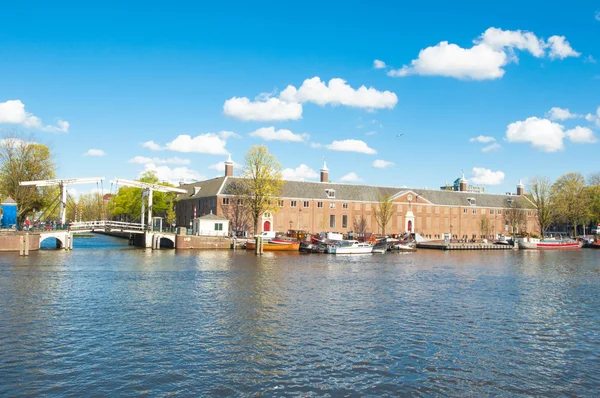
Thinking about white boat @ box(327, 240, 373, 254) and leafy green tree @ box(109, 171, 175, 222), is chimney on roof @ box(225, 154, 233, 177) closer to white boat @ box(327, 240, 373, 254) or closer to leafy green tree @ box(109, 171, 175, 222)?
leafy green tree @ box(109, 171, 175, 222)

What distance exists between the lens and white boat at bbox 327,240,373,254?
7425 centimetres

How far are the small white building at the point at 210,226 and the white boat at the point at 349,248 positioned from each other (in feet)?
57.5

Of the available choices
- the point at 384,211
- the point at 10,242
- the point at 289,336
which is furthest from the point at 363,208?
the point at 289,336

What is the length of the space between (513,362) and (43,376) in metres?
17.7

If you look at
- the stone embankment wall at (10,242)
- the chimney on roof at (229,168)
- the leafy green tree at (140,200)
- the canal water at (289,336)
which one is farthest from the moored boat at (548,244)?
A: the stone embankment wall at (10,242)

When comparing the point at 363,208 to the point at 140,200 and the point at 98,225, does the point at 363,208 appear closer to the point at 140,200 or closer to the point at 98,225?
the point at 140,200

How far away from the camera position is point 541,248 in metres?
101

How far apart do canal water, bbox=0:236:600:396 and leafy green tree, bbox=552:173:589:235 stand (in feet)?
291

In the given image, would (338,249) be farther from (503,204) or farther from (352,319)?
(503,204)

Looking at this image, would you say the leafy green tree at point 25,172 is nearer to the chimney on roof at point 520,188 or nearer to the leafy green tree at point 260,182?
the leafy green tree at point 260,182

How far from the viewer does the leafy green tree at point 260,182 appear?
86.7 metres

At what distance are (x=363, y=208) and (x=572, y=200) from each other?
2227 inches

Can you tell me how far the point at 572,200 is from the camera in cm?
12231

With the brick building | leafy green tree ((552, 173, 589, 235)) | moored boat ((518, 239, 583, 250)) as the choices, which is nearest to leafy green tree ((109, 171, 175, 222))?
the brick building
